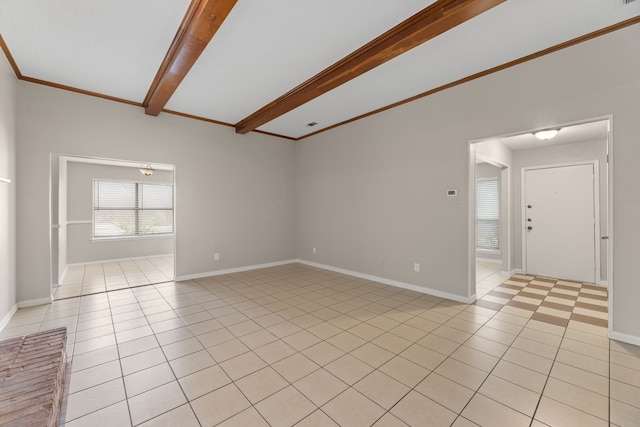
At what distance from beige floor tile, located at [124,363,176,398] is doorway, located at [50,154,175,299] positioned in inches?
122

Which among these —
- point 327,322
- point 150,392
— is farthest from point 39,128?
point 327,322

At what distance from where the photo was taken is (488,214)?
6516 mm

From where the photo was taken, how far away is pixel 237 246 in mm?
5430

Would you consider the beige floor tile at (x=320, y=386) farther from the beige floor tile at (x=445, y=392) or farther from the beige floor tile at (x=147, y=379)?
the beige floor tile at (x=147, y=379)

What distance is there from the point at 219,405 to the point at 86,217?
269 inches

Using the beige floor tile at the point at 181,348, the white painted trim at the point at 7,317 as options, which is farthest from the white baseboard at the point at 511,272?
the white painted trim at the point at 7,317

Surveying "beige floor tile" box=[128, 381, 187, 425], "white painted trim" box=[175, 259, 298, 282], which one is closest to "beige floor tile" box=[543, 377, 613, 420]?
"beige floor tile" box=[128, 381, 187, 425]

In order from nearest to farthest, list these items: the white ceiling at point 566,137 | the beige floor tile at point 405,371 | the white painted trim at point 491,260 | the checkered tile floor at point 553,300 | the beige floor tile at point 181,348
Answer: the beige floor tile at point 405,371
the beige floor tile at point 181,348
the checkered tile floor at point 553,300
the white ceiling at point 566,137
the white painted trim at point 491,260

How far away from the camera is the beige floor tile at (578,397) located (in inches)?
66.7

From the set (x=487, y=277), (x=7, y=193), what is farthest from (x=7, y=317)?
(x=487, y=277)

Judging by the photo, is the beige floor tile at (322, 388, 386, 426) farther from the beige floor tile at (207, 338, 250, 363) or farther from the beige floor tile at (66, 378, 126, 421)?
the beige floor tile at (66, 378, 126, 421)

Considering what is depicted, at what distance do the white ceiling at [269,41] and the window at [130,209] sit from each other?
3.71m

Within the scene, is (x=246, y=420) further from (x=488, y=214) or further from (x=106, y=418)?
(x=488, y=214)

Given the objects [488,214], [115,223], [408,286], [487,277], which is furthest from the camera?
[115,223]
